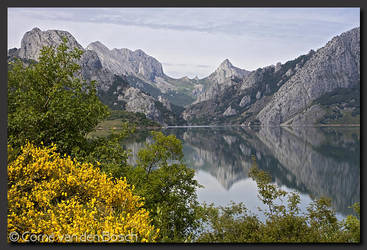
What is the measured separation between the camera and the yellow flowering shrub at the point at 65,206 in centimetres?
498

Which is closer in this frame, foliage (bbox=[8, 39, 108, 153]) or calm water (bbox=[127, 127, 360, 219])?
foliage (bbox=[8, 39, 108, 153])

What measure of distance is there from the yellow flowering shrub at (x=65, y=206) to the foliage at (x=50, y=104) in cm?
245

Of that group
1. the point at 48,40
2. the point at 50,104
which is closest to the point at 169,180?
the point at 50,104

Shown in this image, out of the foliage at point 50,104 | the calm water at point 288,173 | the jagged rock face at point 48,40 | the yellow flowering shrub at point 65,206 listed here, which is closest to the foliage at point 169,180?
the foliage at point 50,104

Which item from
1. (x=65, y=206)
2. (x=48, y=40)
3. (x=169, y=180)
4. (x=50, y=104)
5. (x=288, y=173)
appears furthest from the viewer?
(x=288, y=173)

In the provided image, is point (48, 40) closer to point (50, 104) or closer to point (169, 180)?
point (50, 104)

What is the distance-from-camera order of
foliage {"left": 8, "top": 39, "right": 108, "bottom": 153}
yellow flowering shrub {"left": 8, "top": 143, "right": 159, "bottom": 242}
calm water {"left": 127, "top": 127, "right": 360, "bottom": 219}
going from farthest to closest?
calm water {"left": 127, "top": 127, "right": 360, "bottom": 219} → foliage {"left": 8, "top": 39, "right": 108, "bottom": 153} → yellow flowering shrub {"left": 8, "top": 143, "right": 159, "bottom": 242}

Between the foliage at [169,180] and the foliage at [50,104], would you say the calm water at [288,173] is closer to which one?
the foliage at [169,180]

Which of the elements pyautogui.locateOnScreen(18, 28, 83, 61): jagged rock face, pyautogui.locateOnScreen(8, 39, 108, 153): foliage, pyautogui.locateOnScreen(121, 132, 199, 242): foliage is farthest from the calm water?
pyautogui.locateOnScreen(8, 39, 108, 153): foliage

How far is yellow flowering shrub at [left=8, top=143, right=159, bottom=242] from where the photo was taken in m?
4.98

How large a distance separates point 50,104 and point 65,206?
17.9ft

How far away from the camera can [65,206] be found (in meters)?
5.11

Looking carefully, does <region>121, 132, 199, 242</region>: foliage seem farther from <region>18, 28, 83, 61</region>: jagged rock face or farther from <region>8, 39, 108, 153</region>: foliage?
<region>18, 28, 83, 61</region>: jagged rock face

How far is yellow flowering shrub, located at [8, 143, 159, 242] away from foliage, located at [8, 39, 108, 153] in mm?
2454
